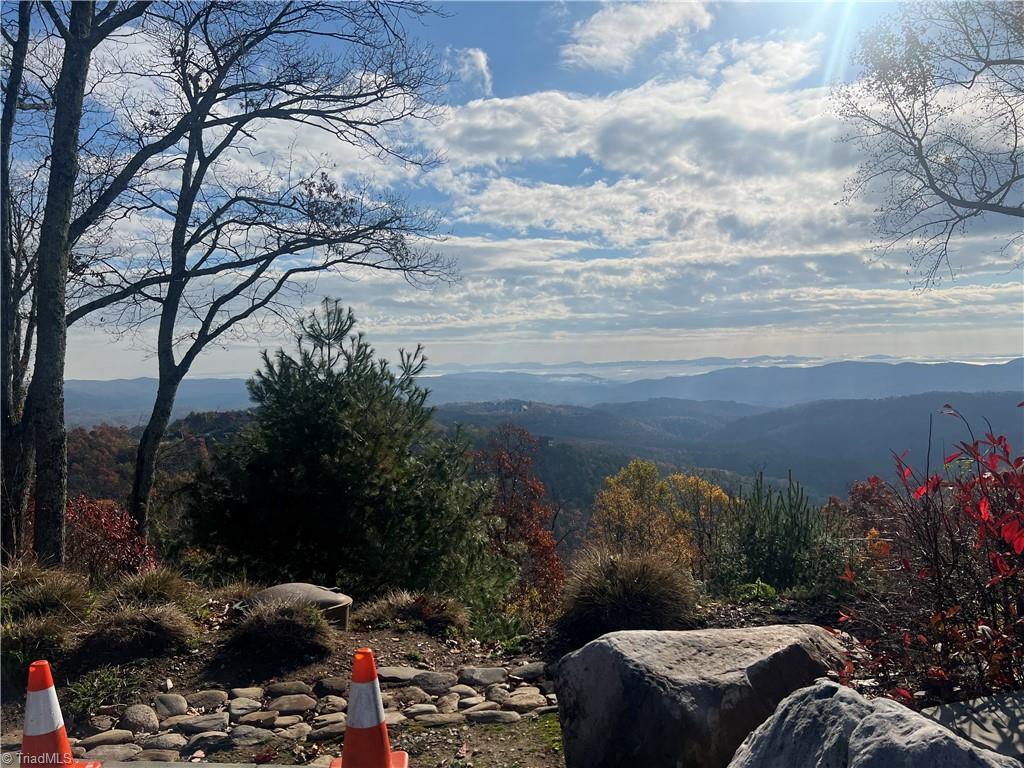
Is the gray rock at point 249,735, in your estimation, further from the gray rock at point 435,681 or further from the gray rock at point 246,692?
the gray rock at point 435,681

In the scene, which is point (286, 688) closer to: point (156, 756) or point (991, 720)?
point (156, 756)

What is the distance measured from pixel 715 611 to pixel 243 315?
30.9 feet

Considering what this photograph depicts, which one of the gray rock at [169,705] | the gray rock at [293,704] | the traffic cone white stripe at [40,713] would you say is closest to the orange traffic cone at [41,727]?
the traffic cone white stripe at [40,713]

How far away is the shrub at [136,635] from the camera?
536 centimetres

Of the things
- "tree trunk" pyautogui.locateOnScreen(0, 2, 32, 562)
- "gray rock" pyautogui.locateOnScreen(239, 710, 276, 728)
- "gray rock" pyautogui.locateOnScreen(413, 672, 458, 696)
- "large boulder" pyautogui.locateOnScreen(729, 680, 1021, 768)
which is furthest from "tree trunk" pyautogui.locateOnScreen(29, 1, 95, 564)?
"large boulder" pyautogui.locateOnScreen(729, 680, 1021, 768)

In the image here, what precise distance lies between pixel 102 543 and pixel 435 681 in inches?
223

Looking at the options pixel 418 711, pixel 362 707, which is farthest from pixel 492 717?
pixel 362 707

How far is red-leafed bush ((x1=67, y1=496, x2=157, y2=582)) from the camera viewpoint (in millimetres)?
8263

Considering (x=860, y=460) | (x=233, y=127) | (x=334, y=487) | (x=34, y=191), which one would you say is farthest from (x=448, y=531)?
(x=860, y=460)

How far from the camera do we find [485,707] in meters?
4.89

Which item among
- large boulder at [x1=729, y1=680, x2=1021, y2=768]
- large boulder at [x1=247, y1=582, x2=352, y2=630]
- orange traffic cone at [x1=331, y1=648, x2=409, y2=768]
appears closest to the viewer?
large boulder at [x1=729, y1=680, x2=1021, y2=768]

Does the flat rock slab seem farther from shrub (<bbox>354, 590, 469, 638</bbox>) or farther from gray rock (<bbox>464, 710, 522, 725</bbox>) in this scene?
shrub (<bbox>354, 590, 469, 638</bbox>)

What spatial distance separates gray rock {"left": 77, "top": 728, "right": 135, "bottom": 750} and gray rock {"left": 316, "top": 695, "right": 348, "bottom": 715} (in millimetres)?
1116

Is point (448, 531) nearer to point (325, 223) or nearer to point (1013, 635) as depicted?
A: point (325, 223)
